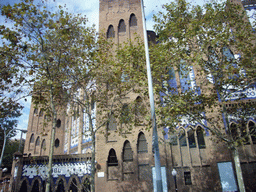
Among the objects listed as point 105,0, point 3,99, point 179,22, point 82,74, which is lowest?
point 3,99

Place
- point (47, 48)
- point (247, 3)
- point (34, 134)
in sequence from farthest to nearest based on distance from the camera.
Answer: point (34, 134) → point (247, 3) → point (47, 48)

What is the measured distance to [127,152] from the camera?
1950 cm

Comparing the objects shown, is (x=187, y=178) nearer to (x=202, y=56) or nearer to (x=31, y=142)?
(x=202, y=56)

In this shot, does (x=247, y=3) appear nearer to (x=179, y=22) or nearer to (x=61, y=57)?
(x=179, y=22)

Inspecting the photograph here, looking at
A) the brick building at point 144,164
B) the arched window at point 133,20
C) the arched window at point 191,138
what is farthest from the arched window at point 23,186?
the arched window at point 133,20

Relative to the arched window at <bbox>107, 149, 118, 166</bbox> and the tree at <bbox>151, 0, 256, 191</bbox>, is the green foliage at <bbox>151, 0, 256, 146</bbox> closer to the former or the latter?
the tree at <bbox>151, 0, 256, 191</bbox>

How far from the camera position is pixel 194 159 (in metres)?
17.9

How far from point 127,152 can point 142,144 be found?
152cm

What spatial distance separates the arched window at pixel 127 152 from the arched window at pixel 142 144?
0.90 m

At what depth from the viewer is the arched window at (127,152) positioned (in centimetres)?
1928

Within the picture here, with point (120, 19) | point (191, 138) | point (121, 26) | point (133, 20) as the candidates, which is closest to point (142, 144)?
point (191, 138)

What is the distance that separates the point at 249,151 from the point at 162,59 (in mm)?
10604

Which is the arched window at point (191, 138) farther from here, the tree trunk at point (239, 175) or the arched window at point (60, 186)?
the arched window at point (60, 186)

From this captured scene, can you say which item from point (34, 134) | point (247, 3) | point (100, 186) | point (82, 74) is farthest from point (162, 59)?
point (34, 134)
